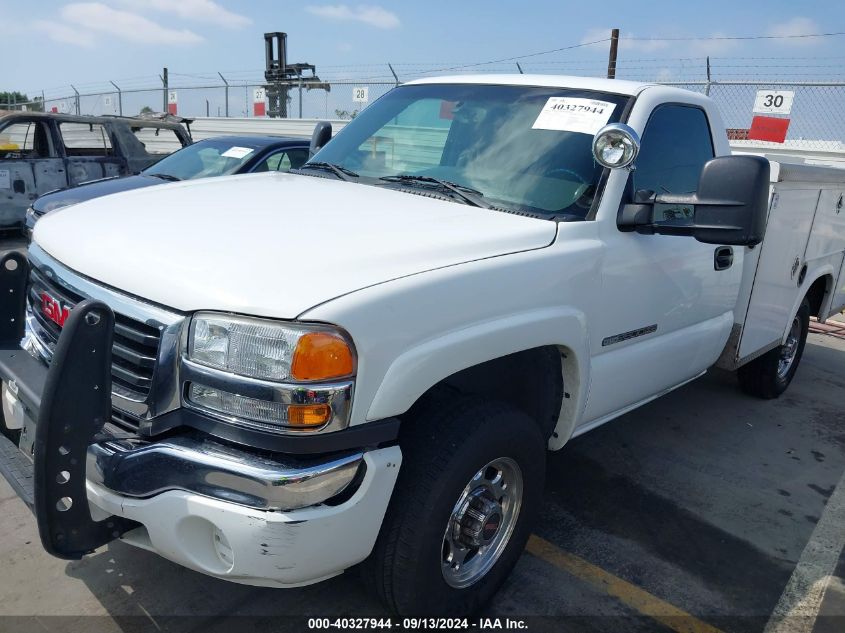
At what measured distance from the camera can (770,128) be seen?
36.9 feet

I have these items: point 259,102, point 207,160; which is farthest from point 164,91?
point 207,160

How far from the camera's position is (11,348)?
2.80 meters

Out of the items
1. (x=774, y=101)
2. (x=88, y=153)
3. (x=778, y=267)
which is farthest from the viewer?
(x=774, y=101)

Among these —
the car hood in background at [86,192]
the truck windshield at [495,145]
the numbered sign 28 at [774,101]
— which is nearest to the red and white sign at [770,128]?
the numbered sign 28 at [774,101]

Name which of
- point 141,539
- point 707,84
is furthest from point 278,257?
point 707,84

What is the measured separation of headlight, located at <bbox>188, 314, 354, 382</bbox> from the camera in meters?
2.00

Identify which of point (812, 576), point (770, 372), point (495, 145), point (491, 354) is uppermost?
point (495, 145)

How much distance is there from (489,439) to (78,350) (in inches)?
51.8

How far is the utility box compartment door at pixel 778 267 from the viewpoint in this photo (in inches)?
171

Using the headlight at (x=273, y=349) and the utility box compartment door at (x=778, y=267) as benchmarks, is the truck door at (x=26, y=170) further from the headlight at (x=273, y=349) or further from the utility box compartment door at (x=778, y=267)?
the headlight at (x=273, y=349)

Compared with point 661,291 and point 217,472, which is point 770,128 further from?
point 217,472

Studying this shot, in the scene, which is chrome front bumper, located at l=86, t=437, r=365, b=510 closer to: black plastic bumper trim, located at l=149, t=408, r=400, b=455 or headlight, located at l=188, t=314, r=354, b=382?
black plastic bumper trim, located at l=149, t=408, r=400, b=455

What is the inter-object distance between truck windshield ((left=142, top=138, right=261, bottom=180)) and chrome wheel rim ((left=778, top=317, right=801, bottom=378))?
5329 mm

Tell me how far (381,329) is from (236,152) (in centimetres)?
625
